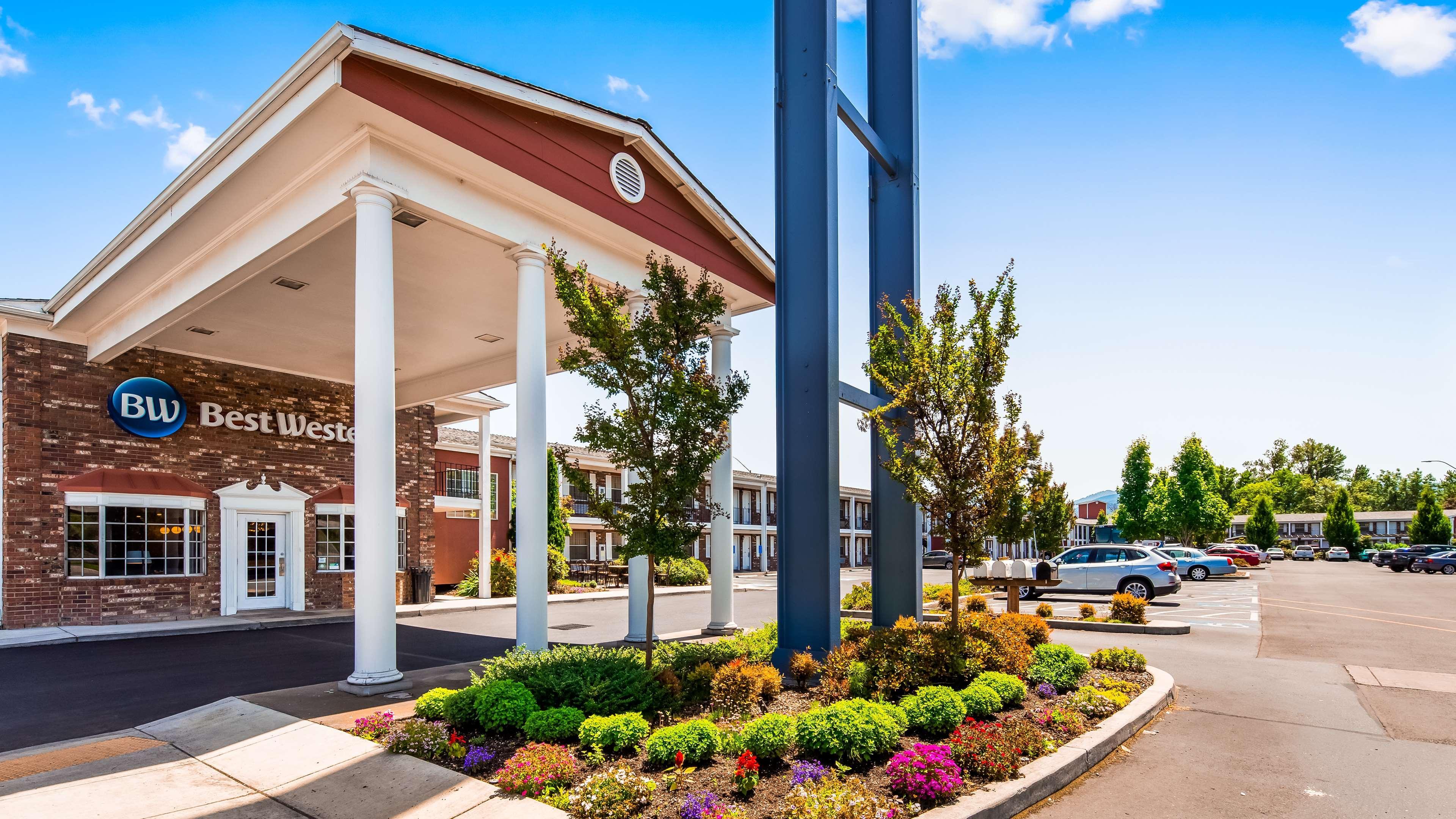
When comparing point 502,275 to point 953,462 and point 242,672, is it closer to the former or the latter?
point 242,672

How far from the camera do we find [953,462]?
8.55 m

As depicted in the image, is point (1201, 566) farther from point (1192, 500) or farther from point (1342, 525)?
point (1342, 525)

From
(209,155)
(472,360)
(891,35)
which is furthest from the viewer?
(472,360)

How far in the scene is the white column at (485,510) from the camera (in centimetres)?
2403

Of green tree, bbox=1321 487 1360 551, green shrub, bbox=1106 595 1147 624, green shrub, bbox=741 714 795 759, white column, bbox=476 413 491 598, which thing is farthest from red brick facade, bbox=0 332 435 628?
green tree, bbox=1321 487 1360 551

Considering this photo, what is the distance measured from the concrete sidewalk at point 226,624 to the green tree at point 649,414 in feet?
10.9

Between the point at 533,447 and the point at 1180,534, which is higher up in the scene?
the point at 533,447

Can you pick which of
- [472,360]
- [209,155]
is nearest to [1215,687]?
[209,155]

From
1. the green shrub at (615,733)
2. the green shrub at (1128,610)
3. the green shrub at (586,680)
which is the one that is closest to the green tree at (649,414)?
the green shrub at (586,680)

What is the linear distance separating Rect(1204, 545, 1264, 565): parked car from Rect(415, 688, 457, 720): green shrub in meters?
42.1

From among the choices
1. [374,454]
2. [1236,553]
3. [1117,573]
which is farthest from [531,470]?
[1236,553]

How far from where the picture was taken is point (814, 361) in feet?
30.3

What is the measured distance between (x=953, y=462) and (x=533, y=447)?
5.35m

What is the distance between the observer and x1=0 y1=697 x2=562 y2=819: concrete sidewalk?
211 inches
